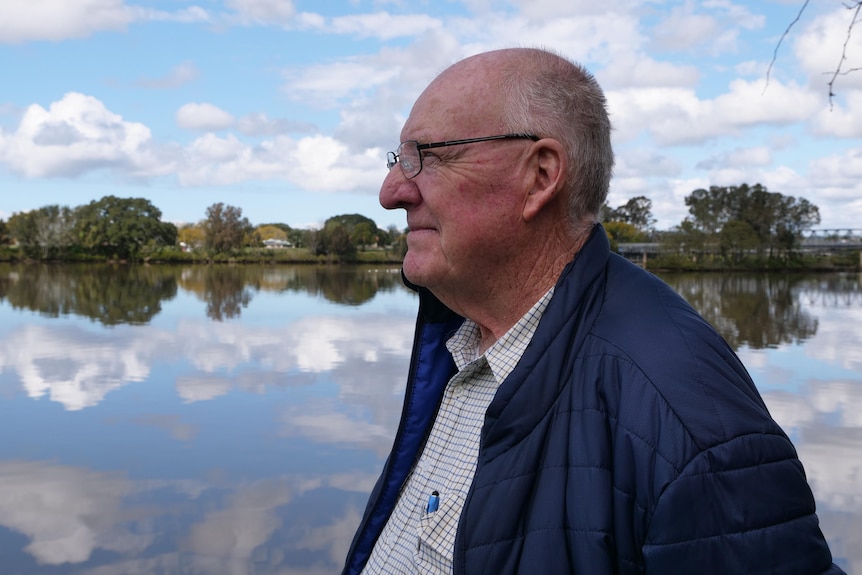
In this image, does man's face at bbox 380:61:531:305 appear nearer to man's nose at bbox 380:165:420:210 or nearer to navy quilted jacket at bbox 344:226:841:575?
man's nose at bbox 380:165:420:210

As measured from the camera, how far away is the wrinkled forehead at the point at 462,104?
1.39m

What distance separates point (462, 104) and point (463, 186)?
5.9 inches

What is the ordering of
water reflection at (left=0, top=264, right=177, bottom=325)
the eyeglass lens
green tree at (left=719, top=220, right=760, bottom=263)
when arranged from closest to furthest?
the eyeglass lens
water reflection at (left=0, top=264, right=177, bottom=325)
green tree at (left=719, top=220, right=760, bottom=263)

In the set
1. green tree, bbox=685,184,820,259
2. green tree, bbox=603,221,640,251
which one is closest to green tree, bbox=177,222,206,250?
green tree, bbox=603,221,640,251

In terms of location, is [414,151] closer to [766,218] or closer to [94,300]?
[94,300]

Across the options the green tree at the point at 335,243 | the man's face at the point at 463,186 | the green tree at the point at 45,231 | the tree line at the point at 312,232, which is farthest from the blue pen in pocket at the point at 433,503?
the green tree at the point at 45,231

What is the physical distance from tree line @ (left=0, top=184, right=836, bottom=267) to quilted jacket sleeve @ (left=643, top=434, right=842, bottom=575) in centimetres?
5330

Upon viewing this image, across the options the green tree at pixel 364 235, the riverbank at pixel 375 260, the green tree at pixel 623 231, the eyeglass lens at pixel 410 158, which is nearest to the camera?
the eyeglass lens at pixel 410 158

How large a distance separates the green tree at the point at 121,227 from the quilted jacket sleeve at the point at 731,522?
71600 millimetres

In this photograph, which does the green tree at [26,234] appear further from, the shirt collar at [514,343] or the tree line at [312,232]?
the shirt collar at [514,343]

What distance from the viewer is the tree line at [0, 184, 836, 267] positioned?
61531 mm

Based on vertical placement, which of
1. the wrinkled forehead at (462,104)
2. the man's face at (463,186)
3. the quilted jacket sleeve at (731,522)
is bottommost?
the quilted jacket sleeve at (731,522)

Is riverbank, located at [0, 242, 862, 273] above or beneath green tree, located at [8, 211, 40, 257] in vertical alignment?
beneath

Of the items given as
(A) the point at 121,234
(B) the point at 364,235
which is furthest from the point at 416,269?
(B) the point at 364,235
